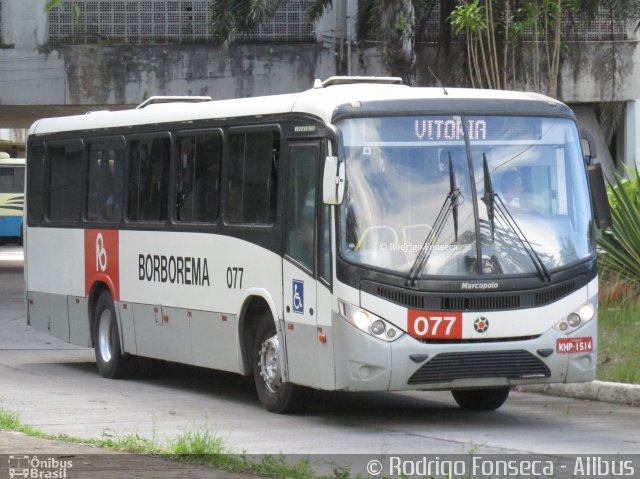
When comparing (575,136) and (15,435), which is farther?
(575,136)

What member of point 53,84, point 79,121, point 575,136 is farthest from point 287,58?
point 575,136

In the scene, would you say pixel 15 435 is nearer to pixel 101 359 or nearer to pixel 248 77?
pixel 101 359

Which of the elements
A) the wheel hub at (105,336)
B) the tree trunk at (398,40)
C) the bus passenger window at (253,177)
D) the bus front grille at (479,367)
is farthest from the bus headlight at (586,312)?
the tree trunk at (398,40)

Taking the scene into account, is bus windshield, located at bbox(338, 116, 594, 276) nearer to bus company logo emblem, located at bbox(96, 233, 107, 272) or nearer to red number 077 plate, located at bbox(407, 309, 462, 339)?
red number 077 plate, located at bbox(407, 309, 462, 339)

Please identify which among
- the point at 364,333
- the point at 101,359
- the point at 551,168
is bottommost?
the point at 101,359

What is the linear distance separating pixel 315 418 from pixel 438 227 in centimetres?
204

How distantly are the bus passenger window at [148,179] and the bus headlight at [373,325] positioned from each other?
13.2 feet

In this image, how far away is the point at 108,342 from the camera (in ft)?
52.5

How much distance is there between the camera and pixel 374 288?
11211 mm

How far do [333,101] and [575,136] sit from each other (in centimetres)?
210

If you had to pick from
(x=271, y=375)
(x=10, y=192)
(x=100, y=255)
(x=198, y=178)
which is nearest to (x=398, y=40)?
(x=100, y=255)

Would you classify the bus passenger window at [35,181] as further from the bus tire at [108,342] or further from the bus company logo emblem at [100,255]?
the bus tire at [108,342]

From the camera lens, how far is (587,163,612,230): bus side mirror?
12.0 meters

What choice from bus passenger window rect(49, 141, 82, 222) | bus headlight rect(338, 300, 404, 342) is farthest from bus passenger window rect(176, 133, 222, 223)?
bus headlight rect(338, 300, 404, 342)
